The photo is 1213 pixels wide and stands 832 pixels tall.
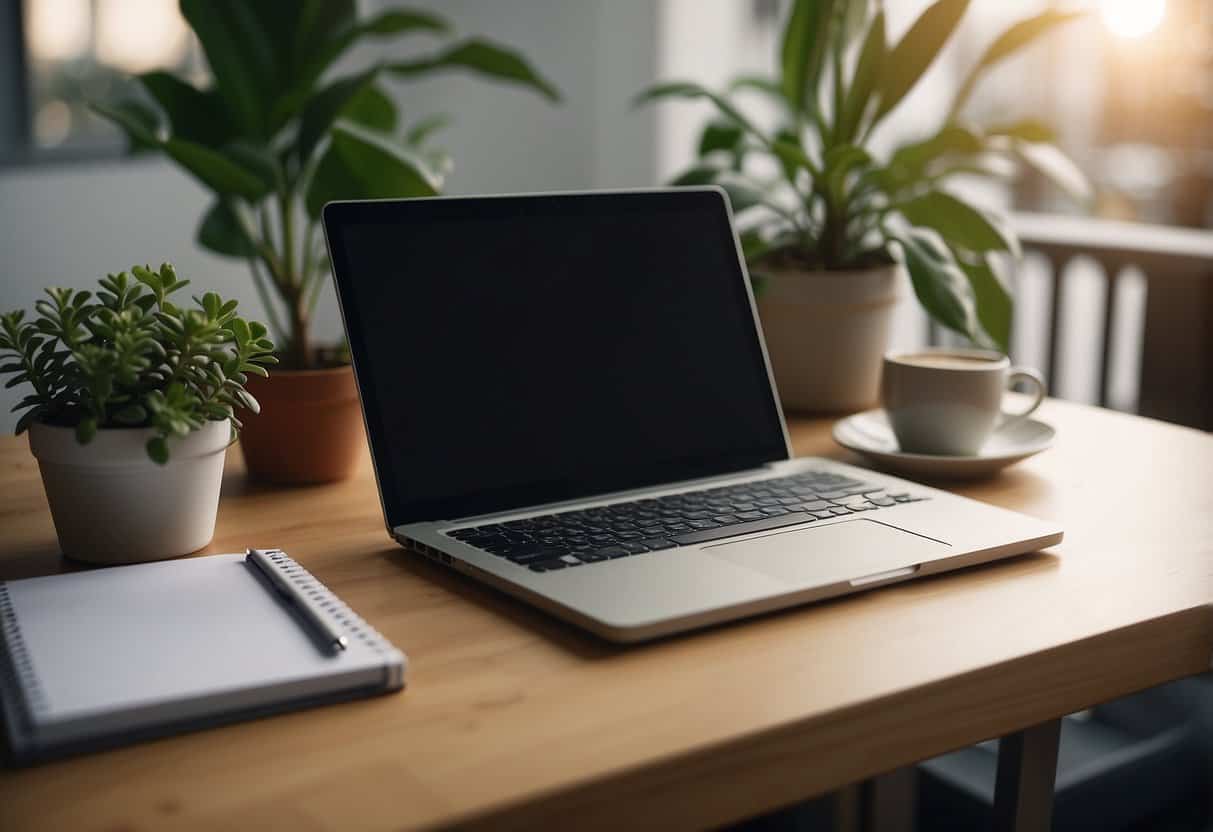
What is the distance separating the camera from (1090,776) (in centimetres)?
131

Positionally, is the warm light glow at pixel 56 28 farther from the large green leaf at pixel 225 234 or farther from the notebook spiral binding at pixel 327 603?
the notebook spiral binding at pixel 327 603

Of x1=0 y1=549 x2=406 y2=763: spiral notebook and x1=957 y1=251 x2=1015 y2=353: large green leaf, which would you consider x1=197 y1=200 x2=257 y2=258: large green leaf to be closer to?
x1=0 y1=549 x2=406 y2=763: spiral notebook

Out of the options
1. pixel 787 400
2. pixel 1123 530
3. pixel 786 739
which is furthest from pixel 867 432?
pixel 786 739

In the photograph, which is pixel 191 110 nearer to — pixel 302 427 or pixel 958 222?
pixel 302 427

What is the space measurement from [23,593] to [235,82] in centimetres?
52

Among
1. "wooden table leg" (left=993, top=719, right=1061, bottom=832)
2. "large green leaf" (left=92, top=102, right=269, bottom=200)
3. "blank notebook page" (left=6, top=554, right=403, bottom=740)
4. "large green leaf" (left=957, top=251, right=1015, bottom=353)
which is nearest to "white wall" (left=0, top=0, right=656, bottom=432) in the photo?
"large green leaf" (left=92, top=102, right=269, bottom=200)

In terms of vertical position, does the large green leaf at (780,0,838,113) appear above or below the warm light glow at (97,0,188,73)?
below

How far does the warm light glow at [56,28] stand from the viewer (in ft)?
7.04

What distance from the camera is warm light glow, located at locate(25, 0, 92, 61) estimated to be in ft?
7.04

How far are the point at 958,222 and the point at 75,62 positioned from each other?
5.61ft

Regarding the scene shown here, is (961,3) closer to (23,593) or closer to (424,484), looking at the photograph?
(424,484)

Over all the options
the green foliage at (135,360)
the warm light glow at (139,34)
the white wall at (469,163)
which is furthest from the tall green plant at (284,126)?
the warm light glow at (139,34)

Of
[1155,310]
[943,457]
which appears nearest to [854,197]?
[943,457]

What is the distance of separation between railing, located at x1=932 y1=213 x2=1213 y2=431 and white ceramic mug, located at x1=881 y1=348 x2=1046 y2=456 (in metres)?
1.32
